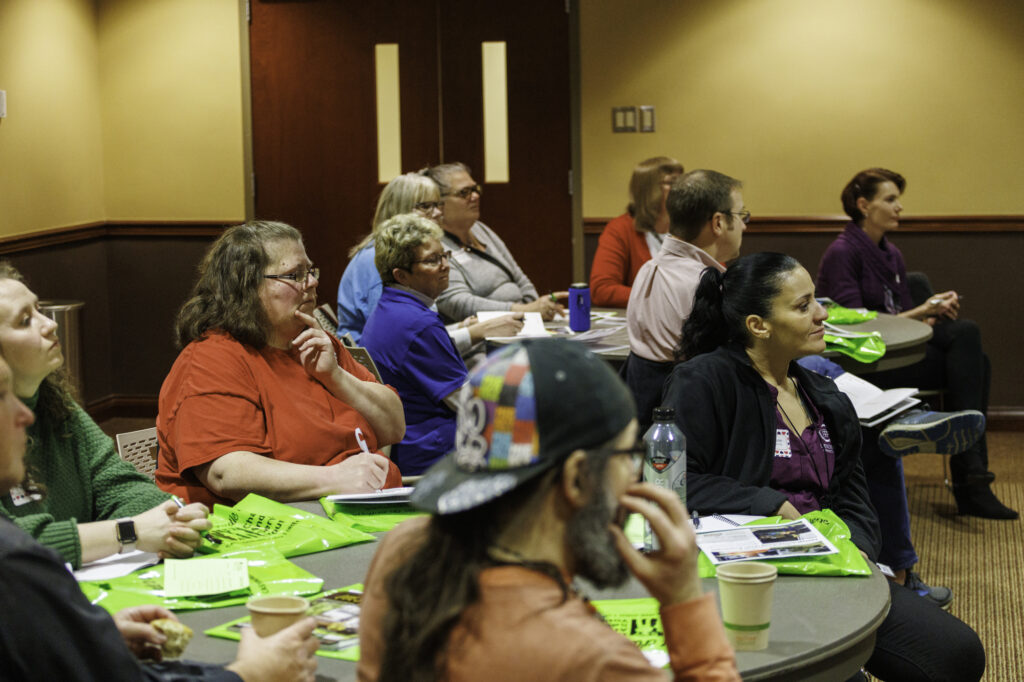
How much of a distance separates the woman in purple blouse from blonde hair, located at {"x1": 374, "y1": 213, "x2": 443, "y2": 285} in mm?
2427

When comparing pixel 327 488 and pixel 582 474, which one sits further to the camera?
pixel 327 488

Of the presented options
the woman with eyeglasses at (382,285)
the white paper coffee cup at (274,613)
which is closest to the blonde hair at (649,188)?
the woman with eyeglasses at (382,285)

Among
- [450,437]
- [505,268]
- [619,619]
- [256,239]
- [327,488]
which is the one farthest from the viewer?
[505,268]

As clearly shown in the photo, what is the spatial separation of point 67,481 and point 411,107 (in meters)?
4.70

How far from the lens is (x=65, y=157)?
6379mm

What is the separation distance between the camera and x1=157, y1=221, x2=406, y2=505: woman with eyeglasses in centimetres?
251

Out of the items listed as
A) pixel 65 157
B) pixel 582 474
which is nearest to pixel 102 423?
pixel 65 157

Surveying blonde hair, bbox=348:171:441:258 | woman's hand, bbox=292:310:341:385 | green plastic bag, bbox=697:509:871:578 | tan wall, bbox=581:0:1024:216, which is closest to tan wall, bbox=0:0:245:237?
tan wall, bbox=581:0:1024:216

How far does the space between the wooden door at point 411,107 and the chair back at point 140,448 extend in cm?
388

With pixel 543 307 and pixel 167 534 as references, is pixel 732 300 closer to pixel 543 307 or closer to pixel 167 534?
pixel 167 534

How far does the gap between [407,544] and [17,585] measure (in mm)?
457

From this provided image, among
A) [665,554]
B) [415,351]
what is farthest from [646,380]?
[665,554]

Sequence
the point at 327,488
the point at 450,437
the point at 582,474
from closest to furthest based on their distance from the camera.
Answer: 1. the point at 582,474
2. the point at 327,488
3. the point at 450,437

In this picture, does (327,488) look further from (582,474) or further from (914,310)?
(914,310)
